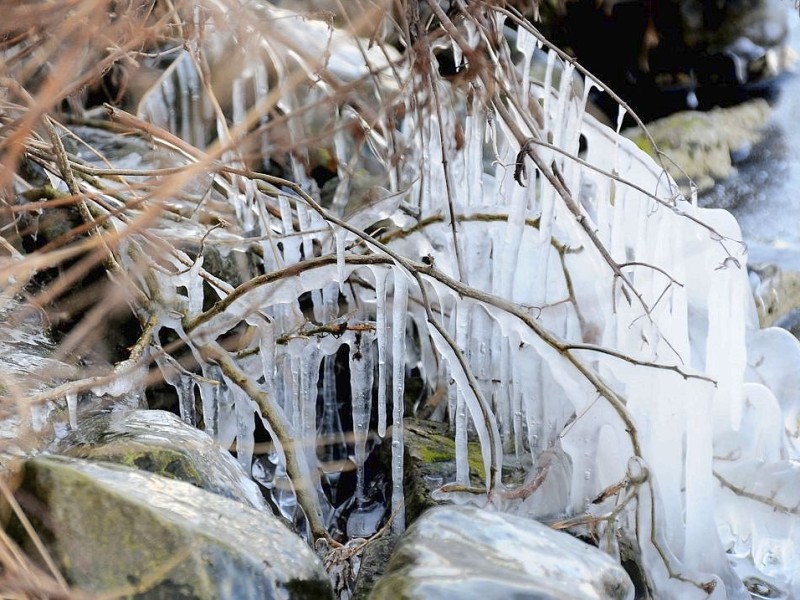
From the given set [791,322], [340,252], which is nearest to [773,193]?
[791,322]

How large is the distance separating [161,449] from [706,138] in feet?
19.1

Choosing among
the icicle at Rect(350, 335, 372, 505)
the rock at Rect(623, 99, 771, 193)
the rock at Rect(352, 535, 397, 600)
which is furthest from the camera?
the rock at Rect(623, 99, 771, 193)

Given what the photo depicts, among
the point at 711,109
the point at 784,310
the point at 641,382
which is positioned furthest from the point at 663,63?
the point at 641,382

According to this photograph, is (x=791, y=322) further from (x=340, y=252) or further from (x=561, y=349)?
(x=340, y=252)

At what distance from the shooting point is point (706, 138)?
688 cm

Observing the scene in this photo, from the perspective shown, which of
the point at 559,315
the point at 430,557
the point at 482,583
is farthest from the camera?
the point at 559,315

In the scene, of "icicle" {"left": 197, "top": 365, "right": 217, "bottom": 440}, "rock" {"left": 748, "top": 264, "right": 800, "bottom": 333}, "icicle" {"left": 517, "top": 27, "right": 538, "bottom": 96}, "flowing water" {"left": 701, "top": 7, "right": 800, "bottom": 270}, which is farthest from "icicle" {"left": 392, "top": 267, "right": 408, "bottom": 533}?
"flowing water" {"left": 701, "top": 7, "right": 800, "bottom": 270}

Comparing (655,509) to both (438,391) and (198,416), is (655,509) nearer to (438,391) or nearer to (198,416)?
(438,391)

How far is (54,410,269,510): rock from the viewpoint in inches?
82.5

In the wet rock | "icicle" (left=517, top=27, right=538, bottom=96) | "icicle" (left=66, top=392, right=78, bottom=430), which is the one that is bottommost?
the wet rock

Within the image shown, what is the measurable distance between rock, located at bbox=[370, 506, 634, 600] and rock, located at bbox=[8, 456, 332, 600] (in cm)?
22

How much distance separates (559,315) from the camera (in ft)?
9.29

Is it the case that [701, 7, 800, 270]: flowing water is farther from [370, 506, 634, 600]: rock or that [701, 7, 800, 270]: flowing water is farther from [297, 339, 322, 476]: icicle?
[370, 506, 634, 600]: rock

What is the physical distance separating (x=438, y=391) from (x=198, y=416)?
0.86 metres
